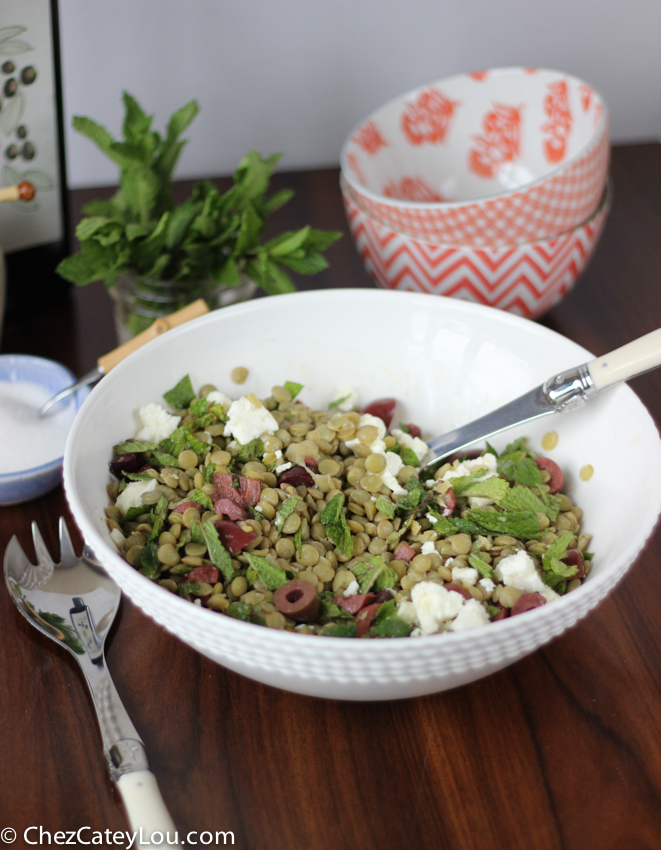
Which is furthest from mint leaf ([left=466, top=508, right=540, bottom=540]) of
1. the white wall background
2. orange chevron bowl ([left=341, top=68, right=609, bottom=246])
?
the white wall background

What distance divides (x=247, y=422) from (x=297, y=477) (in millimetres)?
91

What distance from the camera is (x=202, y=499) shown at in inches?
29.9

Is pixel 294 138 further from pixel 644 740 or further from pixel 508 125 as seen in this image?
pixel 644 740

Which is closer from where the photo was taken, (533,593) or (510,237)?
(533,593)

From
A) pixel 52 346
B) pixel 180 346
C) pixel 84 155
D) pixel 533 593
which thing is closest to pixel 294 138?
pixel 84 155

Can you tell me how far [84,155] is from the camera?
1.59 metres

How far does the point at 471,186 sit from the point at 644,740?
94 cm

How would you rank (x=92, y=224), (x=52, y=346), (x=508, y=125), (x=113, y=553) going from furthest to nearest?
(x=508, y=125) → (x=52, y=346) → (x=92, y=224) → (x=113, y=553)

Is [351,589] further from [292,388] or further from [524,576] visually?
[292,388]

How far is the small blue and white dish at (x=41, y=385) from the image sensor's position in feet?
2.78

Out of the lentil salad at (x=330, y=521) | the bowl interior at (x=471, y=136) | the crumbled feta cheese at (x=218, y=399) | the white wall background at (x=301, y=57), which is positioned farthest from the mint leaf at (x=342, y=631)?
the white wall background at (x=301, y=57)

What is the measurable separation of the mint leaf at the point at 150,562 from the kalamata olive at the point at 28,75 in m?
0.69

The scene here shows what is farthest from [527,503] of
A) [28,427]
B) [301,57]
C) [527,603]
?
[301,57]

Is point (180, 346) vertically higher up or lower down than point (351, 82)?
lower down
